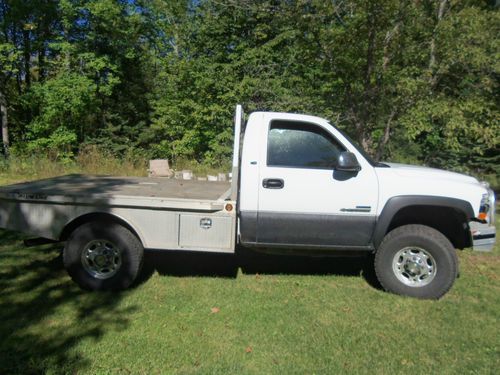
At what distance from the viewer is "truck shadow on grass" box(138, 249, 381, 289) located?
5.70m

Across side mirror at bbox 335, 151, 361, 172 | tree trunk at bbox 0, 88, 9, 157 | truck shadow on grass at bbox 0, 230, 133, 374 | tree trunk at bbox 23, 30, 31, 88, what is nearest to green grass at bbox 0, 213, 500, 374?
truck shadow on grass at bbox 0, 230, 133, 374

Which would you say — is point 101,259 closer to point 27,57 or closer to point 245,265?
point 245,265

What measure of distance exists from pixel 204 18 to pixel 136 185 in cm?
1089

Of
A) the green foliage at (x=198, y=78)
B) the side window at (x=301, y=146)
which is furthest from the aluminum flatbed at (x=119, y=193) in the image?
the green foliage at (x=198, y=78)

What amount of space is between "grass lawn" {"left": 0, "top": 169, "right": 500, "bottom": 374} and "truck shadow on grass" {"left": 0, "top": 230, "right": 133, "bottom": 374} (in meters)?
0.01

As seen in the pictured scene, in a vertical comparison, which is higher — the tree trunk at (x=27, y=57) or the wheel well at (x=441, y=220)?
the tree trunk at (x=27, y=57)

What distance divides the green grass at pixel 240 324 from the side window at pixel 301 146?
152cm

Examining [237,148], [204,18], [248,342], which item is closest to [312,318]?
[248,342]

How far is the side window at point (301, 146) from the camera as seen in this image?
16.0 ft

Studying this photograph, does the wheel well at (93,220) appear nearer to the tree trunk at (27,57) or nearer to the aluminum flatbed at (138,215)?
the aluminum flatbed at (138,215)

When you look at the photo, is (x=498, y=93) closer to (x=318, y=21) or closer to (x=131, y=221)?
(x=318, y=21)

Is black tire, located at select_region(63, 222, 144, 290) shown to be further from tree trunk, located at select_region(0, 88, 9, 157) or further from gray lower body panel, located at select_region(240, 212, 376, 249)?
tree trunk, located at select_region(0, 88, 9, 157)

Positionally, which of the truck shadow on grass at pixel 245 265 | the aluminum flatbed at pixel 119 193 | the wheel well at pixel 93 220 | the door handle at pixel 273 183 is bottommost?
the truck shadow on grass at pixel 245 265

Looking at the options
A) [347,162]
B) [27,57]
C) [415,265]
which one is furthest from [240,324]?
[27,57]
